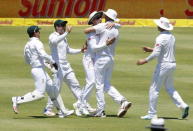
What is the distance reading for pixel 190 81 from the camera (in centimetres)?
2189

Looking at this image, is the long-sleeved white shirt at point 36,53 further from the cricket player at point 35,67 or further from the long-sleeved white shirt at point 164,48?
the long-sleeved white shirt at point 164,48

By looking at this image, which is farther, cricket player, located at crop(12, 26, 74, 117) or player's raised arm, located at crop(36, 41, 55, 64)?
cricket player, located at crop(12, 26, 74, 117)

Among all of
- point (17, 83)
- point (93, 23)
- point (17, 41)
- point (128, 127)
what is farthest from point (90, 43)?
point (17, 41)

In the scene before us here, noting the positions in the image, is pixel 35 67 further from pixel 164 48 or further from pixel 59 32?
pixel 164 48

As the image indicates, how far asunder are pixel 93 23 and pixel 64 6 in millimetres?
19630

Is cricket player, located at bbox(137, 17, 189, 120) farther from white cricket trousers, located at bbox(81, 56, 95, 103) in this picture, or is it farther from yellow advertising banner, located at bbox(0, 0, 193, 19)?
yellow advertising banner, located at bbox(0, 0, 193, 19)

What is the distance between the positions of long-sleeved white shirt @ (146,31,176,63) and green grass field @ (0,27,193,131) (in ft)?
4.23

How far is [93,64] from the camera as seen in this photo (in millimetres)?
16250

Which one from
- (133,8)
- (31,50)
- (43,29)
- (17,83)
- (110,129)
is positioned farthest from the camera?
(133,8)

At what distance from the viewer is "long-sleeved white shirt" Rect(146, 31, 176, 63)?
15.3 metres

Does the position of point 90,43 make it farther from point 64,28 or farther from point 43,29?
point 43,29

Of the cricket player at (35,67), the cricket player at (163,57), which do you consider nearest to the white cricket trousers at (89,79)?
the cricket player at (35,67)

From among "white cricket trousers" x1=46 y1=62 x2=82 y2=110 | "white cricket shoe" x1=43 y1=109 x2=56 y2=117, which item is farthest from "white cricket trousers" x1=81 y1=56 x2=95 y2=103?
"white cricket shoe" x1=43 y1=109 x2=56 y2=117

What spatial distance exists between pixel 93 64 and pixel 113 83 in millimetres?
5163
